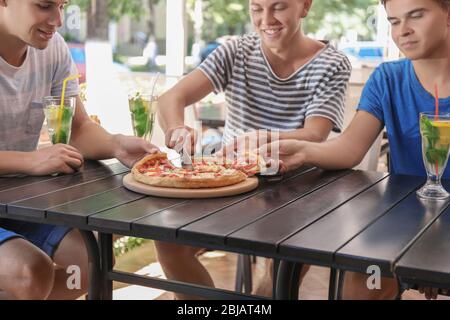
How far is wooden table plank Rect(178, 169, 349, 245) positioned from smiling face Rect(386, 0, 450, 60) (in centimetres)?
43

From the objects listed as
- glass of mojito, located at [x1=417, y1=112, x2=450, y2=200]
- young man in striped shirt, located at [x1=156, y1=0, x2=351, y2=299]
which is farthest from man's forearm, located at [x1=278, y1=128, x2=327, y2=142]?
glass of mojito, located at [x1=417, y1=112, x2=450, y2=200]

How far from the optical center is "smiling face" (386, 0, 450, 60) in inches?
85.1

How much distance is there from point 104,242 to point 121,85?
2951mm

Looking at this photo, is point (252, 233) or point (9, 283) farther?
point (9, 283)

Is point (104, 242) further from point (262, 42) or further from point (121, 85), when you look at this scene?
point (121, 85)

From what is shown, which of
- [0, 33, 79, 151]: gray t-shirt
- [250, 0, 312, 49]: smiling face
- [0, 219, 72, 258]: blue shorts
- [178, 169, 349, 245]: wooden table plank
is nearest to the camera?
[178, 169, 349, 245]: wooden table plank

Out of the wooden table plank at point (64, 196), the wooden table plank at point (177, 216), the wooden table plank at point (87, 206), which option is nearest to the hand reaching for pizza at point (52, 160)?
the wooden table plank at point (64, 196)

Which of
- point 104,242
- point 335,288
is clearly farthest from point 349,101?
point 104,242

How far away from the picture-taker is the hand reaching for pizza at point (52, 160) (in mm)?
2018

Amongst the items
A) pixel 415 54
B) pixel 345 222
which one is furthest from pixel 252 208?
pixel 415 54

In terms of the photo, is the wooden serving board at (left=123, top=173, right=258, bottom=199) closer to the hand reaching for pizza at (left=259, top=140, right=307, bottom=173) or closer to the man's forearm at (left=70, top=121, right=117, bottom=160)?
the hand reaching for pizza at (left=259, top=140, right=307, bottom=173)

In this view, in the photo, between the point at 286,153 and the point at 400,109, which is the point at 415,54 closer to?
the point at 400,109
